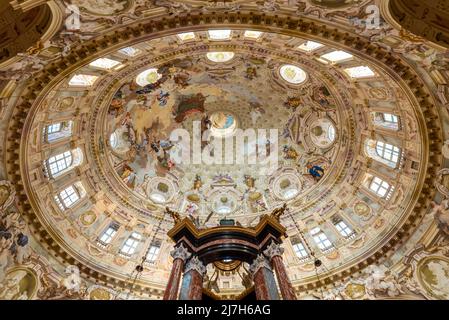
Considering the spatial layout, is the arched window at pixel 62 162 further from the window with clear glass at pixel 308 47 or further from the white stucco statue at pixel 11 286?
the window with clear glass at pixel 308 47

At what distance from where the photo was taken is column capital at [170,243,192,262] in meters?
14.1

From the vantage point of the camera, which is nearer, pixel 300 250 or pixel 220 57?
pixel 220 57

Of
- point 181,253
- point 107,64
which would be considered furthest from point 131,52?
point 181,253

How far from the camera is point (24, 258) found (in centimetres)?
1686

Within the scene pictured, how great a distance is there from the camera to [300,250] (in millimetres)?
22828

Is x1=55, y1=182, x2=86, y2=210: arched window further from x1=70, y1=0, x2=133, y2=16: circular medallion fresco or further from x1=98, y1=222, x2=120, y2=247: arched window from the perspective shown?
x1=70, y1=0, x2=133, y2=16: circular medallion fresco

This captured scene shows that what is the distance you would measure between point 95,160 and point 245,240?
41.2 feet

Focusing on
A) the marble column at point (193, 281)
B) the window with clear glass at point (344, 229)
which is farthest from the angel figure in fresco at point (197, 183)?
the marble column at point (193, 281)

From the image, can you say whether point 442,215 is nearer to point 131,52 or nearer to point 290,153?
point 290,153

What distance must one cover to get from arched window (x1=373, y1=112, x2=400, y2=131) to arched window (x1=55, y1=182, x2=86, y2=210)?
61.3 ft

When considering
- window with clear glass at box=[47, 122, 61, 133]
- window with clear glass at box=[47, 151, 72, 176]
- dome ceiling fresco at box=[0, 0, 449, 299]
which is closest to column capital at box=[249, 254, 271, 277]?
dome ceiling fresco at box=[0, 0, 449, 299]

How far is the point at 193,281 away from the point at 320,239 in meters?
12.5

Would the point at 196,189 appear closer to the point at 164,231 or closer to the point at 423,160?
the point at 164,231

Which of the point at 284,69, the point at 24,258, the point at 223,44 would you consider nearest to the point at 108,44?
the point at 223,44
